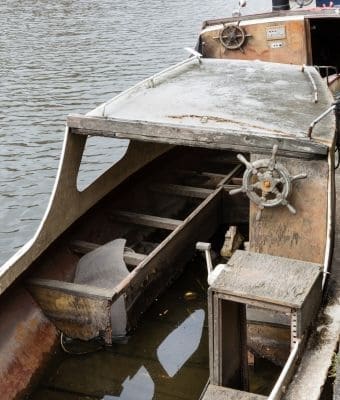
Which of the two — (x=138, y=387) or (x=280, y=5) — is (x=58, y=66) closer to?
(x=280, y=5)

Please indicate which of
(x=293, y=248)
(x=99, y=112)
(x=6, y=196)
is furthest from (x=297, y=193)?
(x=6, y=196)

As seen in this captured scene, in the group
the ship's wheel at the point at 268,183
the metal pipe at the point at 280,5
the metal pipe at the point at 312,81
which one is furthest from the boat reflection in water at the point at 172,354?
the metal pipe at the point at 280,5

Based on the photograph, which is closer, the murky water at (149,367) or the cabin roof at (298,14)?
the murky water at (149,367)

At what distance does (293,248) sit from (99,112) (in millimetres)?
2488

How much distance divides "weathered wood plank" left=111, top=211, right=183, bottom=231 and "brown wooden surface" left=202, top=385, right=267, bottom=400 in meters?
3.12

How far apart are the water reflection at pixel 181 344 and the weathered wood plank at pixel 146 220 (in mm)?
1102

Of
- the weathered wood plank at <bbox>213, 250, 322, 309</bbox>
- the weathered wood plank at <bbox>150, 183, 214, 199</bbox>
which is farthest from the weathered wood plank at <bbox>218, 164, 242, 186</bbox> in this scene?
the weathered wood plank at <bbox>213, 250, 322, 309</bbox>

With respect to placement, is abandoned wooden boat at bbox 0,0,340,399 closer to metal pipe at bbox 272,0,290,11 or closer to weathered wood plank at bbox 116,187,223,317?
weathered wood plank at bbox 116,187,223,317

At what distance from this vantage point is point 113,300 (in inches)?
230

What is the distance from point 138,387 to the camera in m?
5.96

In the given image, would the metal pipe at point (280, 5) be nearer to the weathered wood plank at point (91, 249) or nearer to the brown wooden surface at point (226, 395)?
the weathered wood plank at point (91, 249)

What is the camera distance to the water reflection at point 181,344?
622 cm

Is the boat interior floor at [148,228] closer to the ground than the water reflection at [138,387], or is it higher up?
higher up

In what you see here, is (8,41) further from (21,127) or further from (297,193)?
(297,193)
